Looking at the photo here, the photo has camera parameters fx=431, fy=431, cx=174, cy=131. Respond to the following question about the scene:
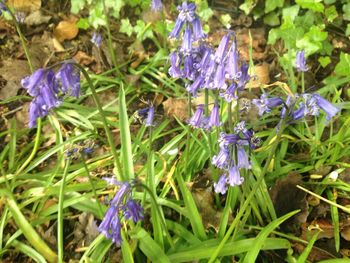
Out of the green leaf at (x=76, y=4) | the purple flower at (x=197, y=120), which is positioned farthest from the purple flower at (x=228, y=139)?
the green leaf at (x=76, y=4)

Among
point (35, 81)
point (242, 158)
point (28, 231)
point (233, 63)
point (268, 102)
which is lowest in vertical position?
point (28, 231)

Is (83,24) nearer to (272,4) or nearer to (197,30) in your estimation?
(272,4)

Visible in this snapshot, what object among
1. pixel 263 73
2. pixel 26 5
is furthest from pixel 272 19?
pixel 26 5

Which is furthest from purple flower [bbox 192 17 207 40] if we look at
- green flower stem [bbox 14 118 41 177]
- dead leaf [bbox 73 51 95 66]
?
dead leaf [bbox 73 51 95 66]

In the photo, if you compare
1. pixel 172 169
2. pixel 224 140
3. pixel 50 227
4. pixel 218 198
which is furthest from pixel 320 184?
pixel 50 227

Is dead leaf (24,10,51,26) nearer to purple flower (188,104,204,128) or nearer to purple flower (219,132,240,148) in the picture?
purple flower (188,104,204,128)
